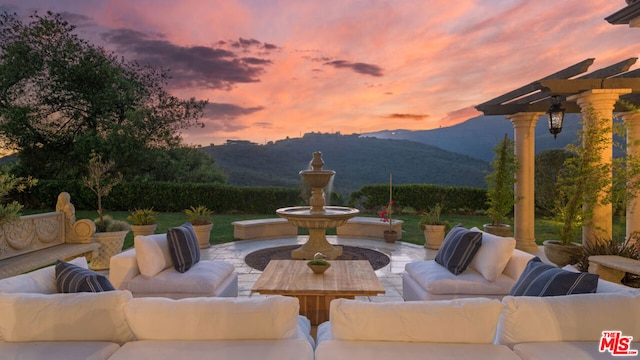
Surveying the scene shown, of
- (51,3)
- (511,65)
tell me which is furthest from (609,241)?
(51,3)

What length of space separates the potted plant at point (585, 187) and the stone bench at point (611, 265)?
940 mm

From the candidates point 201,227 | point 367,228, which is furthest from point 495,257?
point 201,227

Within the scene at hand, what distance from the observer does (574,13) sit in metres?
8.60

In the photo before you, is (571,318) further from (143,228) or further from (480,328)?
(143,228)

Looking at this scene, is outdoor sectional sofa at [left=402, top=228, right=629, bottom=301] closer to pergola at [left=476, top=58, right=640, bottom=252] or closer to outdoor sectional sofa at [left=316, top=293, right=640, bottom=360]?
outdoor sectional sofa at [left=316, top=293, right=640, bottom=360]

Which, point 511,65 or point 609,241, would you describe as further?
point 511,65

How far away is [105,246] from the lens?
7496 mm

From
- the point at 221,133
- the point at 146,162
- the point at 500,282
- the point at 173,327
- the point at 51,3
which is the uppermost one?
the point at 51,3

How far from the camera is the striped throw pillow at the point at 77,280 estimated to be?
287 cm

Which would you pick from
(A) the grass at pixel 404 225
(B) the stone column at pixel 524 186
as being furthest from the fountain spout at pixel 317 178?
(B) the stone column at pixel 524 186

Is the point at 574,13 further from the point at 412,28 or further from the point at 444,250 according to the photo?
the point at 444,250

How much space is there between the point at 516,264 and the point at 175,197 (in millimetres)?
14727

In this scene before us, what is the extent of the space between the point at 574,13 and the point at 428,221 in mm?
5548

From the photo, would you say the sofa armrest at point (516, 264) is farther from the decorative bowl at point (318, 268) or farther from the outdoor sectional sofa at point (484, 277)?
the decorative bowl at point (318, 268)
